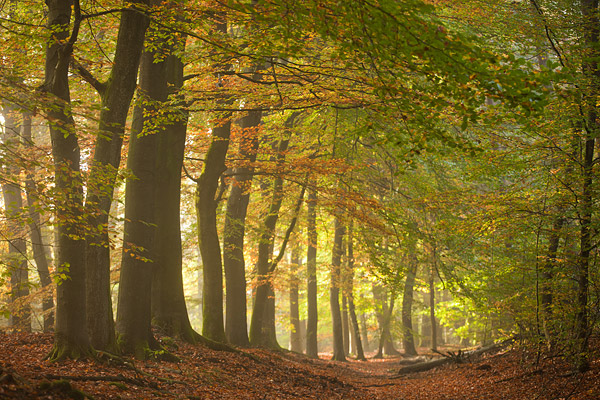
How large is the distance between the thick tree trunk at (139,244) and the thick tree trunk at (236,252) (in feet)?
15.6

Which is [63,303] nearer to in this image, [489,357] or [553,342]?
[553,342]

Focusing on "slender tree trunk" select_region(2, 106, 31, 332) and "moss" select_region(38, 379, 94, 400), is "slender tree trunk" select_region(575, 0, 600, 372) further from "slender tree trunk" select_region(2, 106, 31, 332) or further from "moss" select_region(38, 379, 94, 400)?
"slender tree trunk" select_region(2, 106, 31, 332)

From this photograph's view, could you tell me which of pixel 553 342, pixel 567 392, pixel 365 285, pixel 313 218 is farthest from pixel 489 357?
pixel 365 285

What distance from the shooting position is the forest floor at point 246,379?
5922 millimetres

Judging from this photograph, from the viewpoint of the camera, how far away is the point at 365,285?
27531mm

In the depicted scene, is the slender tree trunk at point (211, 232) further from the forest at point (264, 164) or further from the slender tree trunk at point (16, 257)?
the slender tree trunk at point (16, 257)

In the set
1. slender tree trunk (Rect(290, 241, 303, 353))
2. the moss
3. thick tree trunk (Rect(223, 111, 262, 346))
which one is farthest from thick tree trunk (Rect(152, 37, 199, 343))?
slender tree trunk (Rect(290, 241, 303, 353))

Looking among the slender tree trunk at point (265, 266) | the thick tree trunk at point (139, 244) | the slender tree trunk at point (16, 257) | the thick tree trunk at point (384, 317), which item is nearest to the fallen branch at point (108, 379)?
the slender tree trunk at point (16, 257)

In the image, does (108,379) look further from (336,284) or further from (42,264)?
(336,284)

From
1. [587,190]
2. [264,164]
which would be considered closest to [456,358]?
[264,164]

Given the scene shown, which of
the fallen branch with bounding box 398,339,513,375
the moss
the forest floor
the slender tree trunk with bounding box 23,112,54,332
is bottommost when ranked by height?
the fallen branch with bounding box 398,339,513,375

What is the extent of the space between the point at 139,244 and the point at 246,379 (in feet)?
11.5

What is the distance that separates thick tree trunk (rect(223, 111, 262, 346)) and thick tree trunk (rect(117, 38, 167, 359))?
15.6 ft

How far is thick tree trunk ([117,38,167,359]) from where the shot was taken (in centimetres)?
868
